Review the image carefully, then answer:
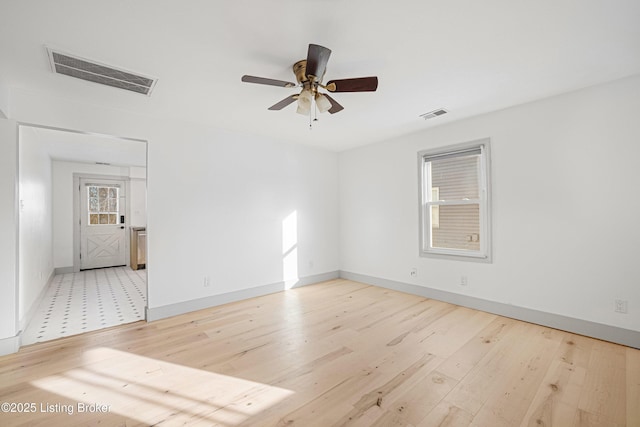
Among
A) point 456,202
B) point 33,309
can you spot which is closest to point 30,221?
point 33,309

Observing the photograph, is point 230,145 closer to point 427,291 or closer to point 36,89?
point 36,89

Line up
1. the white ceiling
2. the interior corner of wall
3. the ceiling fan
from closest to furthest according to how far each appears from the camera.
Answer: the white ceiling
the ceiling fan
the interior corner of wall

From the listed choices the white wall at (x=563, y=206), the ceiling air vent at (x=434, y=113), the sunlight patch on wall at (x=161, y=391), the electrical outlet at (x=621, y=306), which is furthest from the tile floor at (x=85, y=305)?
the electrical outlet at (x=621, y=306)

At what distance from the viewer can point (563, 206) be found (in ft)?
9.96

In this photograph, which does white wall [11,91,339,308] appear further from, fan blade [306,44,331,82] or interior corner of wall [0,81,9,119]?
fan blade [306,44,331,82]

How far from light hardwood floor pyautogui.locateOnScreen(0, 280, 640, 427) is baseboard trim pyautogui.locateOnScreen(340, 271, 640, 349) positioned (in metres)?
0.10

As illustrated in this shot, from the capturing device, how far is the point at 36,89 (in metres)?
2.76

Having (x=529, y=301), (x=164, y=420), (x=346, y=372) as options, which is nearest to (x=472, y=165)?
(x=529, y=301)

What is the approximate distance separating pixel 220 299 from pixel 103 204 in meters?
5.16

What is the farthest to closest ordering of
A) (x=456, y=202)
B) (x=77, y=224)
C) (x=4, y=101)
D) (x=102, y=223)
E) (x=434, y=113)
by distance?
(x=102, y=223), (x=77, y=224), (x=456, y=202), (x=434, y=113), (x=4, y=101)

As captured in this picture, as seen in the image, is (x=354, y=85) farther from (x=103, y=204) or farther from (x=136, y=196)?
(x=103, y=204)

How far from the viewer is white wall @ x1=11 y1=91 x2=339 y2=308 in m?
3.32

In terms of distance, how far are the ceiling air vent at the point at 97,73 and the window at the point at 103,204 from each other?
216 inches

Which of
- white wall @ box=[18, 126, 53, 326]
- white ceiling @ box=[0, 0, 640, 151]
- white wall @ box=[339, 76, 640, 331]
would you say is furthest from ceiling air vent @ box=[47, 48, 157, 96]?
white wall @ box=[339, 76, 640, 331]
